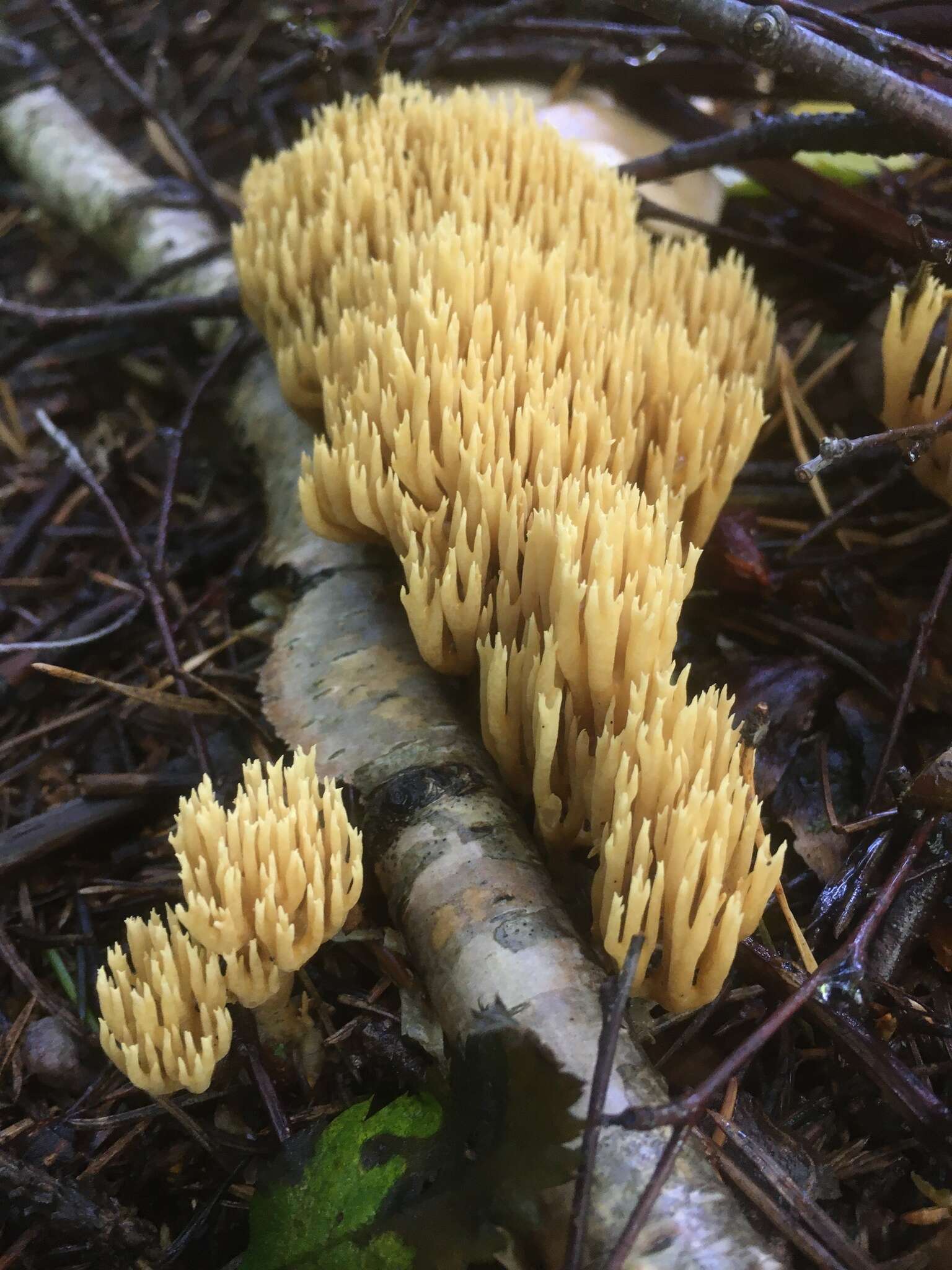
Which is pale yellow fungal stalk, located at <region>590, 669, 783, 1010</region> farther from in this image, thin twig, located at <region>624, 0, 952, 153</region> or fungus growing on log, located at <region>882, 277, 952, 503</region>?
thin twig, located at <region>624, 0, 952, 153</region>

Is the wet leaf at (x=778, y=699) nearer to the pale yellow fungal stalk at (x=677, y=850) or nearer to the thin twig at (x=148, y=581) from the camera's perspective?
the pale yellow fungal stalk at (x=677, y=850)

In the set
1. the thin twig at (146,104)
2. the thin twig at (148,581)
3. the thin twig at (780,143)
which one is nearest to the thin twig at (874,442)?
the thin twig at (780,143)

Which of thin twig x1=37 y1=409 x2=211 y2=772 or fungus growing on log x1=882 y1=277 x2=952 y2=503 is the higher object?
fungus growing on log x1=882 y1=277 x2=952 y2=503

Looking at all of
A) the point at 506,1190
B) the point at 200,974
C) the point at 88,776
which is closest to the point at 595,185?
the point at 88,776

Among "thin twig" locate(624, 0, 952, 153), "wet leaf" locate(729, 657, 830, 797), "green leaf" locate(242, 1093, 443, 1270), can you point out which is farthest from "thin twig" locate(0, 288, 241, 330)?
"green leaf" locate(242, 1093, 443, 1270)

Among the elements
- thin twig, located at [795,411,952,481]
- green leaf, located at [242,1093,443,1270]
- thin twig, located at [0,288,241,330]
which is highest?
thin twig, located at [795,411,952,481]

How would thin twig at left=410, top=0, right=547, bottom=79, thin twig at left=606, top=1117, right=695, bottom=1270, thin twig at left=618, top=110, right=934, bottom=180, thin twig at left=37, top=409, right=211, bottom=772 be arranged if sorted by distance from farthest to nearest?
thin twig at left=410, top=0, right=547, bottom=79, thin twig at left=618, top=110, right=934, bottom=180, thin twig at left=37, top=409, right=211, bottom=772, thin twig at left=606, top=1117, right=695, bottom=1270

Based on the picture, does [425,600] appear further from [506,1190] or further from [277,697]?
[506,1190]

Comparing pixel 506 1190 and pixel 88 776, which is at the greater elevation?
pixel 506 1190
